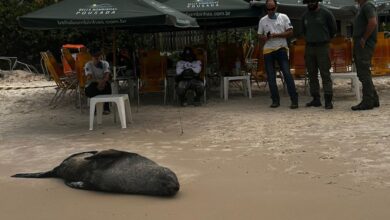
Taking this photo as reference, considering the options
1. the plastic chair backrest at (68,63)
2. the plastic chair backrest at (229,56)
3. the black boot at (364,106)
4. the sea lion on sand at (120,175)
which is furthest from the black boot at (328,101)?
the plastic chair backrest at (68,63)

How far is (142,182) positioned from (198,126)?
330cm

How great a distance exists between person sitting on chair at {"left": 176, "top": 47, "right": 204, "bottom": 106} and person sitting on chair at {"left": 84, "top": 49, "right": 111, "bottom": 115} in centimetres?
141

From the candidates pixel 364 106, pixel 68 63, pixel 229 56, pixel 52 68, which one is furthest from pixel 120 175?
pixel 229 56

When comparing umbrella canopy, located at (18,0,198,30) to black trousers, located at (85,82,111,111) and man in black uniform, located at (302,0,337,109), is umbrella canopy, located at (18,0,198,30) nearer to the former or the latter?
black trousers, located at (85,82,111,111)

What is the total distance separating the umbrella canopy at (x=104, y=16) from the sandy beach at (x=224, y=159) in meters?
1.43

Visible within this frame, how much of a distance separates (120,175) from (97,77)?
4.73 metres

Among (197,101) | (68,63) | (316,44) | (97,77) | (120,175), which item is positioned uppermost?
(316,44)

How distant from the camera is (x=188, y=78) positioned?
34.0 feet

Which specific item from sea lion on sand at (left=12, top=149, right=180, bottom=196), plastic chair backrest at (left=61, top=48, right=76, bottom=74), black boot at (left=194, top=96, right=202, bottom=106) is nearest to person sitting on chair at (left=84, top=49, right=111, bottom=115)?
black boot at (left=194, top=96, right=202, bottom=106)

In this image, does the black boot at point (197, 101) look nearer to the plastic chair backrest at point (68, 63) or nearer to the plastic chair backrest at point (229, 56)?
the plastic chair backrest at point (229, 56)

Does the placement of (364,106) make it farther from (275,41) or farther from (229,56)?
(229,56)

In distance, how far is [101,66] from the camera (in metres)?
9.48

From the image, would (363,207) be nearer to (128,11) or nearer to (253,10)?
(128,11)

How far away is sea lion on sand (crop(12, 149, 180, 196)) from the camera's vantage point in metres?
4.75
